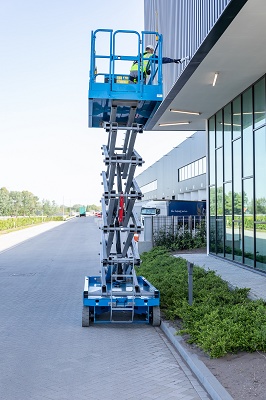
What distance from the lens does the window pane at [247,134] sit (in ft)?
45.9

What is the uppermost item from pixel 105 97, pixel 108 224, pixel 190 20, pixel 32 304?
pixel 190 20

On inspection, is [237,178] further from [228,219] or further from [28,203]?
[28,203]

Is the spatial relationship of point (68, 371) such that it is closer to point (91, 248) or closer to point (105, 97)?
point (105, 97)

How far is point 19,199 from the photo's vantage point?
389ft

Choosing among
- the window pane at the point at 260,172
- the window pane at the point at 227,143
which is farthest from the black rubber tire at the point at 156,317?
the window pane at the point at 227,143

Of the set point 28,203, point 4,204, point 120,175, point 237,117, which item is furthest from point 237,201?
point 28,203

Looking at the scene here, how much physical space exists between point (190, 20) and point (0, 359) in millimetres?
8907

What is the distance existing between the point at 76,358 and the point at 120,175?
12.3 ft

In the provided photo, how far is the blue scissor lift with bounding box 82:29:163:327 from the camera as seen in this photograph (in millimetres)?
8711

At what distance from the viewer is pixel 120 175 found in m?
9.54

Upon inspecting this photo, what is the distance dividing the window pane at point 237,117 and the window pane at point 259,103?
1355 mm

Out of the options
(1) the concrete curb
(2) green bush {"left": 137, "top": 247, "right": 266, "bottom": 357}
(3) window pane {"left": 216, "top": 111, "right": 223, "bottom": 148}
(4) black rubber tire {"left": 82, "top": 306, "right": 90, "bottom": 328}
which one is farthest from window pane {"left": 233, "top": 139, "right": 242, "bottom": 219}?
(1) the concrete curb

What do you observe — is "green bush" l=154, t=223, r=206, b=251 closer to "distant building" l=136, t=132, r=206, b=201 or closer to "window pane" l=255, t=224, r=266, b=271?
"window pane" l=255, t=224, r=266, b=271

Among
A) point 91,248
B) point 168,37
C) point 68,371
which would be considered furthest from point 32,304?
point 91,248
